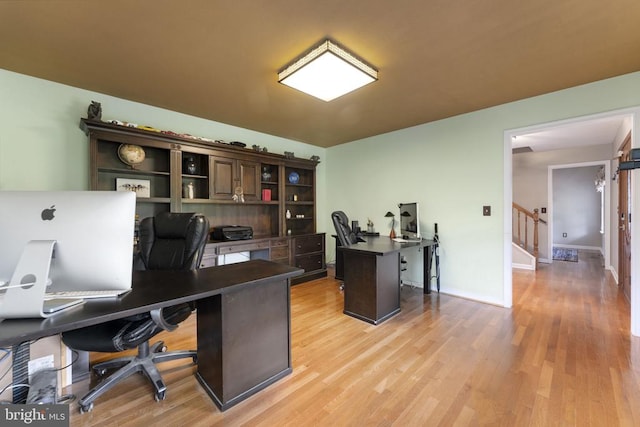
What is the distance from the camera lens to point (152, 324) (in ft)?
4.98

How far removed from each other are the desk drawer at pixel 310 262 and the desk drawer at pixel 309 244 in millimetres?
97

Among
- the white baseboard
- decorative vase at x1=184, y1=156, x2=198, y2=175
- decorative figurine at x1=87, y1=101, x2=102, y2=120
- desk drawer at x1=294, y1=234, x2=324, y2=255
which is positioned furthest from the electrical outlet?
the white baseboard

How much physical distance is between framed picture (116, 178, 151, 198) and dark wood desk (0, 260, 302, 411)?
1.75 metres

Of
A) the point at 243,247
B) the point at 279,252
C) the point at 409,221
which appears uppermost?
the point at 409,221

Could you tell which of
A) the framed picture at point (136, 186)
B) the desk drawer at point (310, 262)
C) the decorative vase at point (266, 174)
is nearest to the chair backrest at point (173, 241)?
the framed picture at point (136, 186)

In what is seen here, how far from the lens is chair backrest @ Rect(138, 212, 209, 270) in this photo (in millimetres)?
1958

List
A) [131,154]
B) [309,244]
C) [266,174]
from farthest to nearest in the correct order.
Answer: [309,244] → [266,174] → [131,154]

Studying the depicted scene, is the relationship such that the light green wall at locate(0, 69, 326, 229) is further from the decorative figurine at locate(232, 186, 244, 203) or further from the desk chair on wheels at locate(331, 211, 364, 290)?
the desk chair on wheels at locate(331, 211, 364, 290)

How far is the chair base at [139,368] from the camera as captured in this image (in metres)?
1.54

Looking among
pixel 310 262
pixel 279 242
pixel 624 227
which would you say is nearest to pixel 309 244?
pixel 310 262

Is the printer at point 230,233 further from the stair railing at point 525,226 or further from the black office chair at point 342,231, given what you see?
the stair railing at point 525,226

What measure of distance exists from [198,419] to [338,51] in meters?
2.57

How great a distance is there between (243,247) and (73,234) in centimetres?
243

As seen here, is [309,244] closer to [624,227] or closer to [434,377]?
[434,377]
